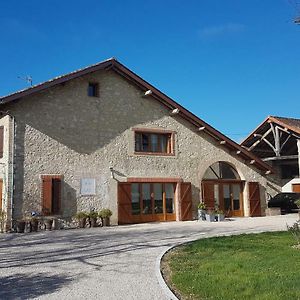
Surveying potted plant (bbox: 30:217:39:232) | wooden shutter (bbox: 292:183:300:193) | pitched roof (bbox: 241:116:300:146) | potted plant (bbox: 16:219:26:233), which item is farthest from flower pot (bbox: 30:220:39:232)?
wooden shutter (bbox: 292:183:300:193)

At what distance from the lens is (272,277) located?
20.1 feet

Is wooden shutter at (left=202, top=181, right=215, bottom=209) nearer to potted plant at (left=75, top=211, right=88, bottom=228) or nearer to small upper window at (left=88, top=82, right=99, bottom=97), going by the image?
potted plant at (left=75, top=211, right=88, bottom=228)

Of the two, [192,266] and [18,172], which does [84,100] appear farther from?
[192,266]

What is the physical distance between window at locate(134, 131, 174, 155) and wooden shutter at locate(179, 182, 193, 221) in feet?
5.86

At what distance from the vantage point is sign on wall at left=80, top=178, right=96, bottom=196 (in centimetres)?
1705

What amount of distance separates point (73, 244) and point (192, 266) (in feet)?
14.5

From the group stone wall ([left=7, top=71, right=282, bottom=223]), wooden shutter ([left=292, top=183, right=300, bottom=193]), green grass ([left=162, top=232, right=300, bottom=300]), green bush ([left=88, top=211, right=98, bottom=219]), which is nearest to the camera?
green grass ([left=162, top=232, right=300, bottom=300])

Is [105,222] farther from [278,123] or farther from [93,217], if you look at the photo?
[278,123]

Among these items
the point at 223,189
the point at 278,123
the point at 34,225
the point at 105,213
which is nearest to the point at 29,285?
the point at 34,225

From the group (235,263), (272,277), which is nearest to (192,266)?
(235,263)

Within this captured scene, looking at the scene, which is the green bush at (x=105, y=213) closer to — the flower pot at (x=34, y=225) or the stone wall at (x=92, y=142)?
the stone wall at (x=92, y=142)

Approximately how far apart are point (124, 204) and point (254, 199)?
25.3 ft

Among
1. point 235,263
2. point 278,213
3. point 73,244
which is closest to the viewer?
point 235,263

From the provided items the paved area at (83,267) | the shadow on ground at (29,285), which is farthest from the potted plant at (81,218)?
the shadow on ground at (29,285)
